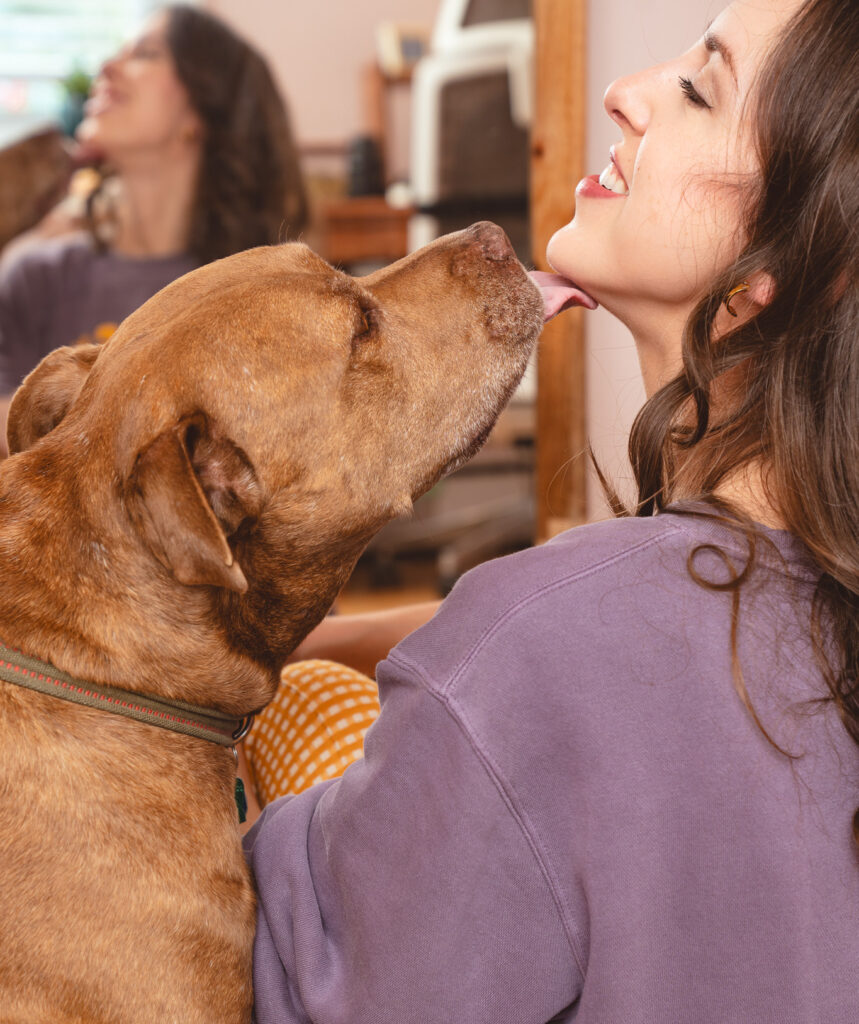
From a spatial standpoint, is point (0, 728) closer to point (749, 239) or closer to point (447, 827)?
point (447, 827)

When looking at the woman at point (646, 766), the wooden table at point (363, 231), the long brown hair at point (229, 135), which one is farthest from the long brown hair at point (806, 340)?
the wooden table at point (363, 231)

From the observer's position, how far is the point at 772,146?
3.69 ft

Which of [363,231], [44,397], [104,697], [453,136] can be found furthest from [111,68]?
[104,697]

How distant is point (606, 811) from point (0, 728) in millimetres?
626

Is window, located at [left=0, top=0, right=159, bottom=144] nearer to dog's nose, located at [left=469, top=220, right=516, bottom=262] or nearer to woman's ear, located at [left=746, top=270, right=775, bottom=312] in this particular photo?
dog's nose, located at [left=469, top=220, right=516, bottom=262]

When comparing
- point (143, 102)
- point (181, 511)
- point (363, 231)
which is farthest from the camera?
point (363, 231)

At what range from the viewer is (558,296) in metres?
1.45

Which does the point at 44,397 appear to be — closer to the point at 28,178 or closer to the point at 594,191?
the point at 594,191

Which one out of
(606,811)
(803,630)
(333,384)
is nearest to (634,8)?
(333,384)

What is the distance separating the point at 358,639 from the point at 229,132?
88.8 inches

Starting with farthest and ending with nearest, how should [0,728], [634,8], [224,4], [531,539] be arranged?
[224,4] < [531,539] < [634,8] < [0,728]

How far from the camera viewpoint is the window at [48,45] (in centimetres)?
595

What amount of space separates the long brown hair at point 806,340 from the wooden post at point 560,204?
3.35 ft

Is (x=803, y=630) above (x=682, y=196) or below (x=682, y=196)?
below
